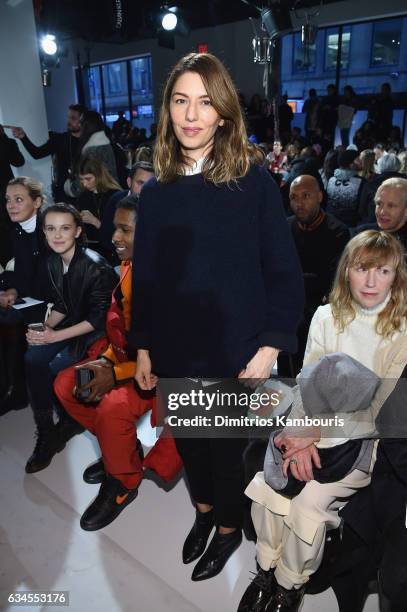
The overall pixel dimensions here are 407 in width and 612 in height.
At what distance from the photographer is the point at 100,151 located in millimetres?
3904

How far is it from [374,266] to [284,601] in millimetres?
1099

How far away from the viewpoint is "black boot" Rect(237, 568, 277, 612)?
1444 mm

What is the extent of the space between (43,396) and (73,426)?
0.76ft

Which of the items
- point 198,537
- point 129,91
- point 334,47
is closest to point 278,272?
point 198,537

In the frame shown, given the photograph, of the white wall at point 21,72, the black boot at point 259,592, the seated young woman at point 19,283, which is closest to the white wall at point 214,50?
the white wall at point 21,72

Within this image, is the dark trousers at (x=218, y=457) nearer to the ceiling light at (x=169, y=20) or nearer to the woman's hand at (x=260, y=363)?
the woman's hand at (x=260, y=363)

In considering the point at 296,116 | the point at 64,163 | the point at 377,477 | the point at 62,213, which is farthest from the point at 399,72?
the point at 377,477

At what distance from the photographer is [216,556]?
1612mm

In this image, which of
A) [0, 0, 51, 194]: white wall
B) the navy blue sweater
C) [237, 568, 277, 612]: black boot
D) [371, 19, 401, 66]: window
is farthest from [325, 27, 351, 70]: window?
[237, 568, 277, 612]: black boot

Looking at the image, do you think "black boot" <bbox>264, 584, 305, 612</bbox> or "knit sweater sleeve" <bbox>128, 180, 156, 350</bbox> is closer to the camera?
"knit sweater sleeve" <bbox>128, 180, 156, 350</bbox>

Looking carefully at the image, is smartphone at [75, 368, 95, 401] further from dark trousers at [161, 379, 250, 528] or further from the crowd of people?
dark trousers at [161, 379, 250, 528]

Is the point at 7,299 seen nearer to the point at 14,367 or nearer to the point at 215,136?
the point at 14,367

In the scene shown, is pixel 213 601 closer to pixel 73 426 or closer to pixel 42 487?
pixel 42 487

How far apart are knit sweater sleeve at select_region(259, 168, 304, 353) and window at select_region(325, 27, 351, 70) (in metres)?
10.3
